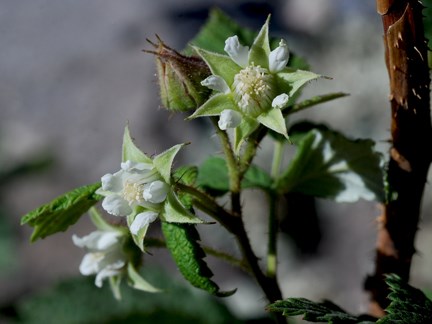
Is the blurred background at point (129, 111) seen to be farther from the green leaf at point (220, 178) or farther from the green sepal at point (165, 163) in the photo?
the green sepal at point (165, 163)

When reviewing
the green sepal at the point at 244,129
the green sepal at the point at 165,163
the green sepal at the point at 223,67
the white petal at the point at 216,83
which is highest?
the green sepal at the point at 223,67

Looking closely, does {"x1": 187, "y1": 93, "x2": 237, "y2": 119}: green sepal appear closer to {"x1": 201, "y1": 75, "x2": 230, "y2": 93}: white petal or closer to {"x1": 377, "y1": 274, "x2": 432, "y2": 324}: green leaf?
{"x1": 201, "y1": 75, "x2": 230, "y2": 93}: white petal

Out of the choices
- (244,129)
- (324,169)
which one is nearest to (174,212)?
(244,129)

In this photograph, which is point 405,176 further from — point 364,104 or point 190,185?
point 364,104

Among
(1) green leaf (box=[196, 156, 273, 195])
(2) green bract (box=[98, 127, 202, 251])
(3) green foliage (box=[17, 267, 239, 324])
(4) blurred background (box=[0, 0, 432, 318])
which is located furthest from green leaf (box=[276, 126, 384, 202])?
(4) blurred background (box=[0, 0, 432, 318])

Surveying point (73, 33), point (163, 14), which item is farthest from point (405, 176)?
point (73, 33)

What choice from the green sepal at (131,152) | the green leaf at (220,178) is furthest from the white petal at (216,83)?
the green leaf at (220,178)

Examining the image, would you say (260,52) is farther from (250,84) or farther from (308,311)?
(308,311)
